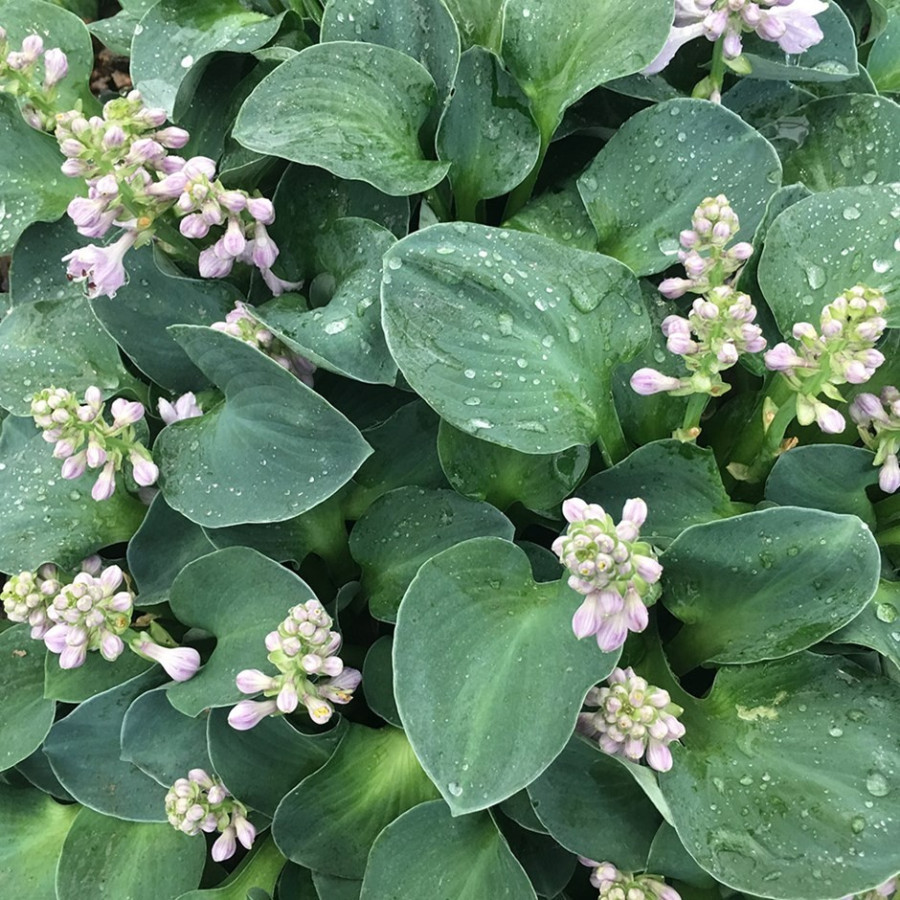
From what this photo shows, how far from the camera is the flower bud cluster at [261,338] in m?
1.03

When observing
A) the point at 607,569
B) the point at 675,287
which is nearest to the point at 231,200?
the point at 675,287

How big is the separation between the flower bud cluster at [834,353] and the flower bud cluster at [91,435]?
72 cm

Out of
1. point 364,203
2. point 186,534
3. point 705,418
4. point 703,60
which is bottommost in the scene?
point 186,534

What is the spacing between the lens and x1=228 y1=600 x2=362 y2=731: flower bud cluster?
0.91m

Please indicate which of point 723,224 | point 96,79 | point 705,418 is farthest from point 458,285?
point 96,79

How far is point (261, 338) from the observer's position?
1037 millimetres

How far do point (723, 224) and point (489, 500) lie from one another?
0.44 metres

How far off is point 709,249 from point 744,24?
36 centimetres

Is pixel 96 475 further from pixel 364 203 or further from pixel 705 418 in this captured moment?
pixel 705 418

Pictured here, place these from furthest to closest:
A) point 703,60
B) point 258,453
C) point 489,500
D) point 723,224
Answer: point 703,60
point 489,500
point 258,453
point 723,224

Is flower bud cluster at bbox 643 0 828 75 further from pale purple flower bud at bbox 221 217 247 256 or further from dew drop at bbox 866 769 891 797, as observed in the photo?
dew drop at bbox 866 769 891 797

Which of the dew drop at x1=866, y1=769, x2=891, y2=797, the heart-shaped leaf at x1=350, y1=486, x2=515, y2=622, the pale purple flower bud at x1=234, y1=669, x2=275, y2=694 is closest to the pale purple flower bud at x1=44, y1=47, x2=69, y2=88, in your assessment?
the heart-shaped leaf at x1=350, y1=486, x2=515, y2=622

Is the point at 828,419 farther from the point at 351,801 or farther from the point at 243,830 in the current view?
the point at 243,830

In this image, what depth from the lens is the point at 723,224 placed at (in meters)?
0.89
